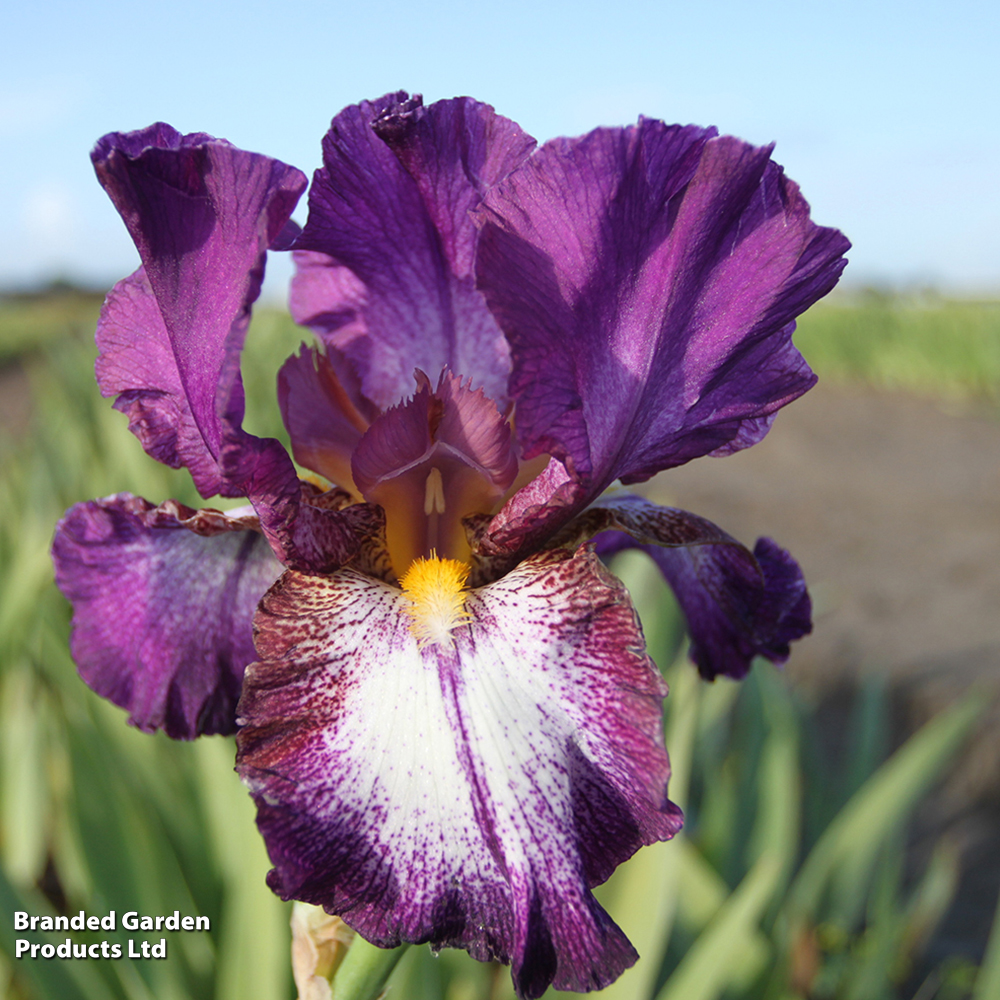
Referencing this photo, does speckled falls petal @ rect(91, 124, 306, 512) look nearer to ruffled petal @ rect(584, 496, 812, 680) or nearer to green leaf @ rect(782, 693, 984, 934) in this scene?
ruffled petal @ rect(584, 496, 812, 680)

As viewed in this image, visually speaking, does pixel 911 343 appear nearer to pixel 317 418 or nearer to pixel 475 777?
pixel 317 418

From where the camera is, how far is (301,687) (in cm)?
53

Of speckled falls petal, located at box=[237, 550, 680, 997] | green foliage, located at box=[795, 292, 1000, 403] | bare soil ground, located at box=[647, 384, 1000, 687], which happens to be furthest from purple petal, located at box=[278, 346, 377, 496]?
green foliage, located at box=[795, 292, 1000, 403]

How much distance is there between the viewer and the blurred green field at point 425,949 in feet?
3.33

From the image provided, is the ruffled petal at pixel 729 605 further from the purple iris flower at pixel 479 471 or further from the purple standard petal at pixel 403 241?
the purple standard petal at pixel 403 241

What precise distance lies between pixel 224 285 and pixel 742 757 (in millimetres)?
1721

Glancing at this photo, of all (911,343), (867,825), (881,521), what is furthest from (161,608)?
(911,343)

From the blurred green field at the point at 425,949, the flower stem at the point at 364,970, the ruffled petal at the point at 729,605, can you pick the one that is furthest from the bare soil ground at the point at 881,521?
the flower stem at the point at 364,970

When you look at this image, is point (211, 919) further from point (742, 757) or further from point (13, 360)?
point (13, 360)

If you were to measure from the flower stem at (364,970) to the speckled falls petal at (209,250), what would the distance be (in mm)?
297

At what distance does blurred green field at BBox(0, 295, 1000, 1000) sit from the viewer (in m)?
1.01

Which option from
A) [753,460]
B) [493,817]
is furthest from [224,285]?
[753,460]

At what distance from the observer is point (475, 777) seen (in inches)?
20.3

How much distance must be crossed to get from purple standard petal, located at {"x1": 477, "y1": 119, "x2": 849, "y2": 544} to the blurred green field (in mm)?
433
